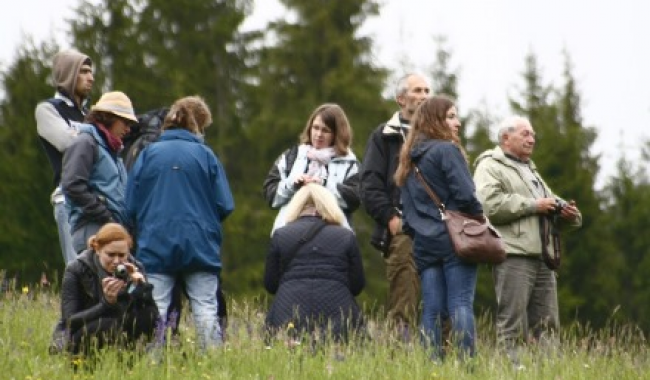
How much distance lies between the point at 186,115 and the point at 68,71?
99 cm

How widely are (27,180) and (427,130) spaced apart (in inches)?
657

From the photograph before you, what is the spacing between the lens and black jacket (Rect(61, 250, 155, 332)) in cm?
746

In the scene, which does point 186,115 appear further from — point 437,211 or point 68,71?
point 437,211

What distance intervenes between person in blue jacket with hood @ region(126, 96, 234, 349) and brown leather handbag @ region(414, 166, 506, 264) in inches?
53.4

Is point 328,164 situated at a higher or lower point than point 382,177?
higher

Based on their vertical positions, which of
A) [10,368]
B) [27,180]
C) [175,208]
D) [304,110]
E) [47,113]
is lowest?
[10,368]

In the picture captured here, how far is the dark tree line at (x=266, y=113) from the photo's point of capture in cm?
2456

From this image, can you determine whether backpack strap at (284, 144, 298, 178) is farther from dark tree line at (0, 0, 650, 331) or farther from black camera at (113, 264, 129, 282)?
dark tree line at (0, 0, 650, 331)

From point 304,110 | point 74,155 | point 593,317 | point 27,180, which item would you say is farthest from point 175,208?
point 304,110

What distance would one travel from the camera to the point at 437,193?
860 cm

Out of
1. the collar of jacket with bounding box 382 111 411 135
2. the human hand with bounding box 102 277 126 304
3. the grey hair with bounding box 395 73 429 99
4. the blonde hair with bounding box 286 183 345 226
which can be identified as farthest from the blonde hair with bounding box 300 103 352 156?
the human hand with bounding box 102 277 126 304

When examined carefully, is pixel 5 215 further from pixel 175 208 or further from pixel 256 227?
pixel 175 208

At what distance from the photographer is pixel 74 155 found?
8.41 metres

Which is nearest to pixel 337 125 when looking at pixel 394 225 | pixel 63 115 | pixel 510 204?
pixel 394 225
